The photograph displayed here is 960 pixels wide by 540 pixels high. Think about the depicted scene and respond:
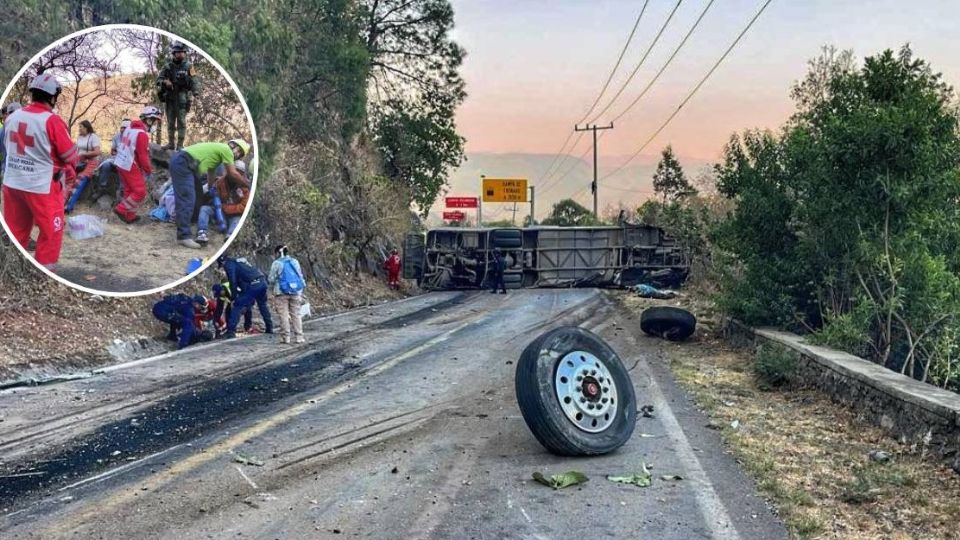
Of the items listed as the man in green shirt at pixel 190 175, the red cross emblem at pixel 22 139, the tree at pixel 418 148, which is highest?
the tree at pixel 418 148

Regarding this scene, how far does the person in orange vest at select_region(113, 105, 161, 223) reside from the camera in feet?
17.9

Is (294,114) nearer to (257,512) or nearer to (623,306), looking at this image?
(623,306)

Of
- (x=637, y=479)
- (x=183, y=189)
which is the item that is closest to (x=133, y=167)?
(x=183, y=189)

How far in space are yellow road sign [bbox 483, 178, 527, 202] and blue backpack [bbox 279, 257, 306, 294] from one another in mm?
50044

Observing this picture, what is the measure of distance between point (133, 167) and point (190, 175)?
1.37 feet

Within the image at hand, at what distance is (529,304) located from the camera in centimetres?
2012

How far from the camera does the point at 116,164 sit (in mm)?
5426

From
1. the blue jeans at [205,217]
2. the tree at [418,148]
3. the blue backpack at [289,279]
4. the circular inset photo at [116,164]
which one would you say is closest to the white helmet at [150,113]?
the circular inset photo at [116,164]

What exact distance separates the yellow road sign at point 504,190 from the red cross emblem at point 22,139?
5712 cm

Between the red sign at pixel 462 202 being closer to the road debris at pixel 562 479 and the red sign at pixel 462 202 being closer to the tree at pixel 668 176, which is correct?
the tree at pixel 668 176

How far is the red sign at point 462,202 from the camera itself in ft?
205

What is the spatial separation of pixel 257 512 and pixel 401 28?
103 ft

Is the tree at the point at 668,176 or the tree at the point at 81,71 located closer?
the tree at the point at 81,71

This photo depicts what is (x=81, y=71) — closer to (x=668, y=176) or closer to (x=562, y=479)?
(x=562, y=479)
